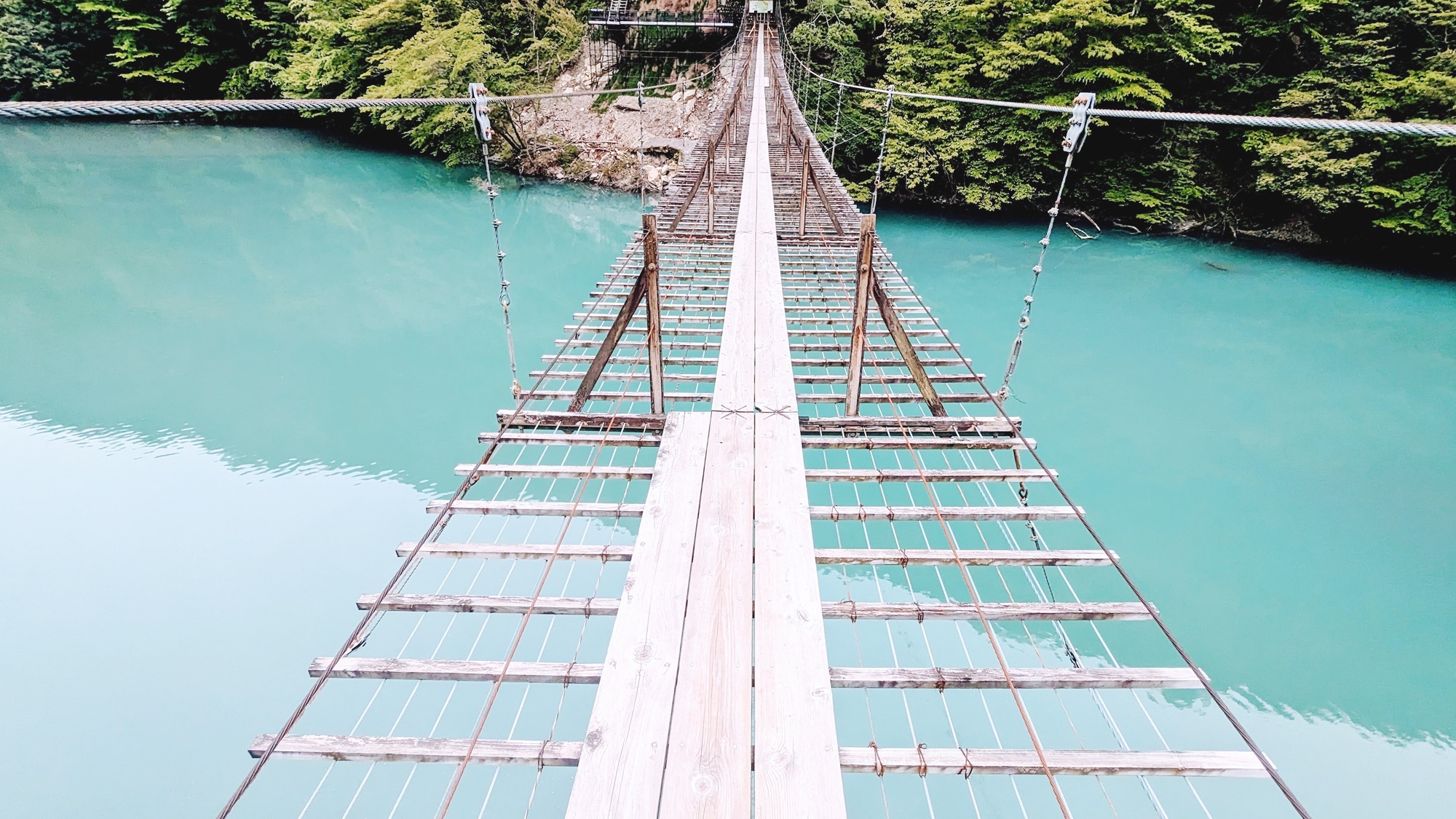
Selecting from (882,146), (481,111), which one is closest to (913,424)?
(481,111)

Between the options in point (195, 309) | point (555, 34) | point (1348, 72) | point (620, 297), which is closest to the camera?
point (620, 297)

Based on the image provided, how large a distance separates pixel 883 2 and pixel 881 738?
1186 cm

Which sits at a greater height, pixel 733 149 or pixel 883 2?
pixel 883 2

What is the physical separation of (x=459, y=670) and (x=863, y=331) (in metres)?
2.01

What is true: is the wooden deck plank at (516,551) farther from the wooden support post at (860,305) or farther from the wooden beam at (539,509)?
the wooden support post at (860,305)

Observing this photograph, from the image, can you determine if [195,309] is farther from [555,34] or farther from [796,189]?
[555,34]

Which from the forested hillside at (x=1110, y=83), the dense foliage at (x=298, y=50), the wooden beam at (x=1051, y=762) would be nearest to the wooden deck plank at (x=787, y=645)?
the wooden beam at (x=1051, y=762)

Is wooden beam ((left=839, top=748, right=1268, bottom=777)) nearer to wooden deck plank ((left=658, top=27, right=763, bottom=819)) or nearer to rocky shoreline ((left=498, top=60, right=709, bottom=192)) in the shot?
wooden deck plank ((left=658, top=27, right=763, bottom=819))

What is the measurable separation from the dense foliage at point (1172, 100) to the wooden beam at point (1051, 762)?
381 inches

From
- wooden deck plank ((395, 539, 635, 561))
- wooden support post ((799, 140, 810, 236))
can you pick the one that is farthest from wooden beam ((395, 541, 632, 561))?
wooden support post ((799, 140, 810, 236))

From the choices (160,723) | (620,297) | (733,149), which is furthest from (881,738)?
(733,149)

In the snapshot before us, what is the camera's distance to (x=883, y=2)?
1096cm

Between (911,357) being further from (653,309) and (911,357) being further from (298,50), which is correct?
(298,50)

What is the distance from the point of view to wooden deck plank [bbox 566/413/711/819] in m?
0.95
